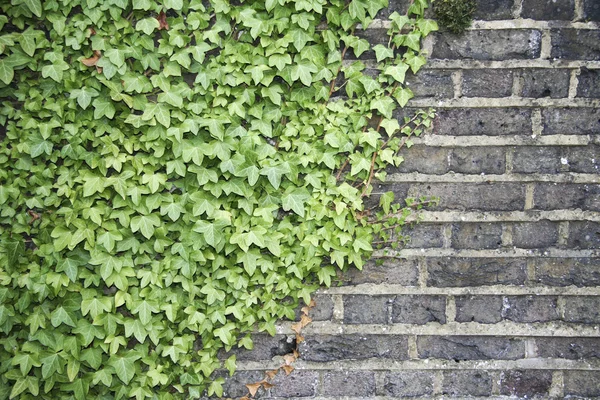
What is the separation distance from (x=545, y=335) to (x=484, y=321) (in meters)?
0.26

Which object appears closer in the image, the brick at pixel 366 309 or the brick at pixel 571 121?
the brick at pixel 571 121

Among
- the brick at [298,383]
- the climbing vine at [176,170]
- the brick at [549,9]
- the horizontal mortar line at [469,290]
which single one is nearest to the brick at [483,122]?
the climbing vine at [176,170]

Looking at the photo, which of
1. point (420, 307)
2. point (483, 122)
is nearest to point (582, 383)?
point (420, 307)

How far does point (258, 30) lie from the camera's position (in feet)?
6.89

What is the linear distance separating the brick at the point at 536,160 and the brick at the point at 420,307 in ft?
2.09

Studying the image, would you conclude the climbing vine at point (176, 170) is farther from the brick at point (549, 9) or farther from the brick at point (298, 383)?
the brick at point (549, 9)

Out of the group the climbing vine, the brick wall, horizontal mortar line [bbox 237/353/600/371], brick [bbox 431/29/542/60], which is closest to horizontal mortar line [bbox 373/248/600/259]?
the brick wall

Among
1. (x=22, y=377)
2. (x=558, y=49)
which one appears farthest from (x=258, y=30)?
(x=22, y=377)

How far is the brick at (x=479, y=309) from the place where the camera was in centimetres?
231

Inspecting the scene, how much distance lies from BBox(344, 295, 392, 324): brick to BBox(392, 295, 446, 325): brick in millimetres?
46

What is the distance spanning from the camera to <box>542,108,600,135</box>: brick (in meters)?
2.19

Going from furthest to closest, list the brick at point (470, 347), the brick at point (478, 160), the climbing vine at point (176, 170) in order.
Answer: the brick at point (470, 347) < the brick at point (478, 160) < the climbing vine at point (176, 170)

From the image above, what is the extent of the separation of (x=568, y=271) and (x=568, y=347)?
0.33 m

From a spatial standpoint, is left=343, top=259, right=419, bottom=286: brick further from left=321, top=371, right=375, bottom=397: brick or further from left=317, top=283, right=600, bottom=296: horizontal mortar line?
left=321, top=371, right=375, bottom=397: brick
